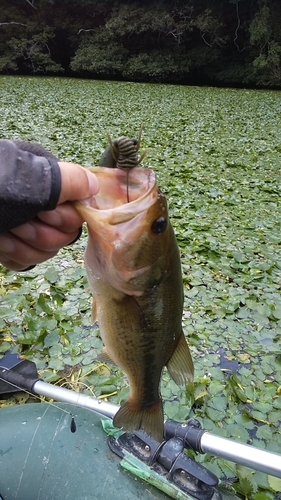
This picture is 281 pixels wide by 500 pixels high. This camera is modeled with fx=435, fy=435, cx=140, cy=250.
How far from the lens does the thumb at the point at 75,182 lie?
45.1 inches

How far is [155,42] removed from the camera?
91.4ft

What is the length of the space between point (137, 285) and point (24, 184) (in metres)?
0.42

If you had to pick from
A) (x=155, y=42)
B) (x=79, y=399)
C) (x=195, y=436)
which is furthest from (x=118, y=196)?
(x=155, y=42)

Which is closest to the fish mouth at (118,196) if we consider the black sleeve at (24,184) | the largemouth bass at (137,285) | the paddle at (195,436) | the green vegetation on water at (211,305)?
the largemouth bass at (137,285)

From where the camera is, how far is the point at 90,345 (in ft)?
10.0

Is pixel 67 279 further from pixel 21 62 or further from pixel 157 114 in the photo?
pixel 21 62

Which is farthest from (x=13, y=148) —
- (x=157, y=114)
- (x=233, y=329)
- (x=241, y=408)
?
(x=157, y=114)

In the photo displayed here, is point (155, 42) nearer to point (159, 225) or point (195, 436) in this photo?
point (195, 436)

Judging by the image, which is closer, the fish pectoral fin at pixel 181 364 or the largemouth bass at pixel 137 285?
the largemouth bass at pixel 137 285

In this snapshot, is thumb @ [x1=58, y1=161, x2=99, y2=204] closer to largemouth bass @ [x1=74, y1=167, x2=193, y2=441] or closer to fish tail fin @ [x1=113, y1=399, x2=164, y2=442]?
largemouth bass @ [x1=74, y1=167, x2=193, y2=441]

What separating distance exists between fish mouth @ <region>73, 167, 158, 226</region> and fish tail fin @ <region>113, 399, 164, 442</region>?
73 centimetres

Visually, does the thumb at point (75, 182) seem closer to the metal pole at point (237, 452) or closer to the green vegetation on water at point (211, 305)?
the metal pole at point (237, 452)

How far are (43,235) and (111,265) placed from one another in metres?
0.27

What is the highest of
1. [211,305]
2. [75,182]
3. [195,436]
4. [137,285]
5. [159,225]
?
[75,182]
